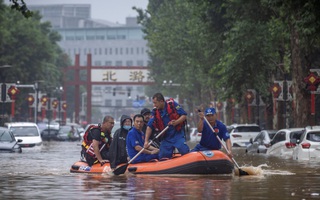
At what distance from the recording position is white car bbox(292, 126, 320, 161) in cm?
3538

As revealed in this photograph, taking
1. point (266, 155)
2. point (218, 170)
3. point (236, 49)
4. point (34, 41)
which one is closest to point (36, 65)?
point (34, 41)

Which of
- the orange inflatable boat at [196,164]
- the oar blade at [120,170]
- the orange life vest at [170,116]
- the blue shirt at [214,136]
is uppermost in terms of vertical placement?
the orange life vest at [170,116]

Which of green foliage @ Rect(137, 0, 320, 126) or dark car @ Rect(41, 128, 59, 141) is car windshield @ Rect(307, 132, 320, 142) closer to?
green foliage @ Rect(137, 0, 320, 126)

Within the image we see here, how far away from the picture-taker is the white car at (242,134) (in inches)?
2299

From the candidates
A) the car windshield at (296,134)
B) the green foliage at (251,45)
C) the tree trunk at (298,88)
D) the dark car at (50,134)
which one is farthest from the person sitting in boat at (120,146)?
the dark car at (50,134)

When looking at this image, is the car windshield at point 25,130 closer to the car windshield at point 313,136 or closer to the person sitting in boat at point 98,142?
the car windshield at point 313,136

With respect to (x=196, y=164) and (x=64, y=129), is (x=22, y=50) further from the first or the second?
(x=196, y=164)

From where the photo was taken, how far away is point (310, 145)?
116ft

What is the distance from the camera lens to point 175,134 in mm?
24375

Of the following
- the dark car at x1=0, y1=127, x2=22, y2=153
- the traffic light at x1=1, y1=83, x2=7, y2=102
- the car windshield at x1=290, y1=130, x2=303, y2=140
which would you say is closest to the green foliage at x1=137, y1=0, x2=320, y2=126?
the car windshield at x1=290, y1=130, x2=303, y2=140

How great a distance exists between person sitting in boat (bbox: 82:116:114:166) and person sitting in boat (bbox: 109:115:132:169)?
278 millimetres

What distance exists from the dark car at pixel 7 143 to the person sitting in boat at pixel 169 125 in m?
21.1

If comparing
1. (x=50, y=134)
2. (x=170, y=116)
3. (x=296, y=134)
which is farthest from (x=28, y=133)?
(x=50, y=134)

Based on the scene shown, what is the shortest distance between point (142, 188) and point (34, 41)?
85348 millimetres
